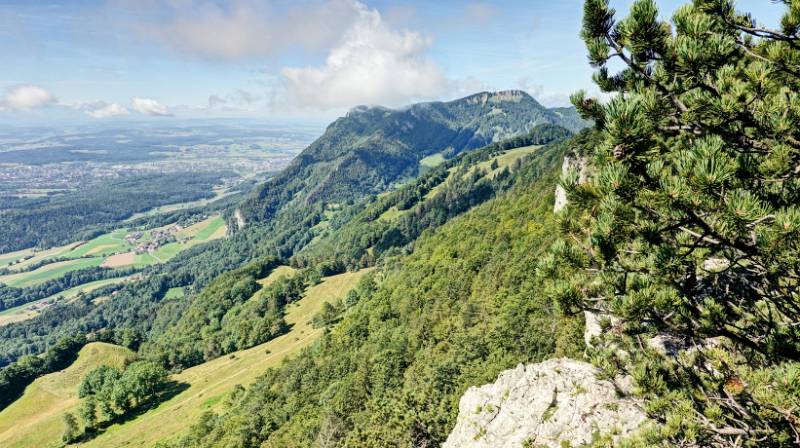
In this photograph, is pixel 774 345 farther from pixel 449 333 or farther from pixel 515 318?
pixel 449 333

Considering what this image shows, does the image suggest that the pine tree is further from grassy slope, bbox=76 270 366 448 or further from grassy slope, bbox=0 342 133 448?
grassy slope, bbox=0 342 133 448

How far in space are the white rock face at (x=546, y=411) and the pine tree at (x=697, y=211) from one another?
851 cm

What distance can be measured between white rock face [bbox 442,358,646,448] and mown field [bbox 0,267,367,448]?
275 feet

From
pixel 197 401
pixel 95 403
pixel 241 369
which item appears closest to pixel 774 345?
pixel 197 401

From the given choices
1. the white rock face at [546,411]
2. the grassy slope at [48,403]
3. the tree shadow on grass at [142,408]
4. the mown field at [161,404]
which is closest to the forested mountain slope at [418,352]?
the white rock face at [546,411]

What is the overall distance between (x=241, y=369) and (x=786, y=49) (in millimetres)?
126007

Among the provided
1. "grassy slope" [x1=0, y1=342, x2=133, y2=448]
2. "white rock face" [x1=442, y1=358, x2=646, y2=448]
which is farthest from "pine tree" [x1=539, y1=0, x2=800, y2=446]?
"grassy slope" [x1=0, y1=342, x2=133, y2=448]

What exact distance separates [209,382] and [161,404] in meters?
11.8

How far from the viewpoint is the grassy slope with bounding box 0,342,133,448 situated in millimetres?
93125

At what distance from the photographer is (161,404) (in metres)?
102

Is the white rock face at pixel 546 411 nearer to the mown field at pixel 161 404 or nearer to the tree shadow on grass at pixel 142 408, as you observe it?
the mown field at pixel 161 404

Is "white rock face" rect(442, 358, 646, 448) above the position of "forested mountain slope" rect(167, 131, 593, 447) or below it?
above

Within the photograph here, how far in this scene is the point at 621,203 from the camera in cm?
759

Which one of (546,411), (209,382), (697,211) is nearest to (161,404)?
(209,382)
